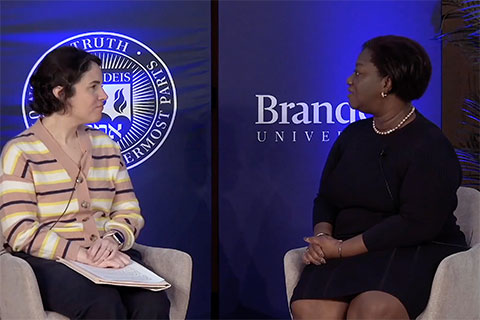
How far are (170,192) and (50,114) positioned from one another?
4.36 ft

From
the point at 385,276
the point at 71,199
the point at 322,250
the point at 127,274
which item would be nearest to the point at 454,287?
the point at 385,276

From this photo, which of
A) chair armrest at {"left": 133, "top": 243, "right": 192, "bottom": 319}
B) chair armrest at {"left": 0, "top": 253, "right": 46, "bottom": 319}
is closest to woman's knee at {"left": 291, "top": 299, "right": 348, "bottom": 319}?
chair armrest at {"left": 133, "top": 243, "right": 192, "bottom": 319}

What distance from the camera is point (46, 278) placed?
287cm

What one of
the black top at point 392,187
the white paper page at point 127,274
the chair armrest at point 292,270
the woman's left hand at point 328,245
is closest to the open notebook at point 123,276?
the white paper page at point 127,274

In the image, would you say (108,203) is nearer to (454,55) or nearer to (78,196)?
(78,196)

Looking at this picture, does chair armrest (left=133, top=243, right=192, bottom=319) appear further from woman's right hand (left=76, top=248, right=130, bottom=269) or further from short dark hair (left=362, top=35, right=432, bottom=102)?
short dark hair (left=362, top=35, right=432, bottom=102)

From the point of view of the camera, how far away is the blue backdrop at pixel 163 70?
4254 mm

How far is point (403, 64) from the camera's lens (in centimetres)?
322

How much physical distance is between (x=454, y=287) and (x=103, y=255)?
140 centimetres

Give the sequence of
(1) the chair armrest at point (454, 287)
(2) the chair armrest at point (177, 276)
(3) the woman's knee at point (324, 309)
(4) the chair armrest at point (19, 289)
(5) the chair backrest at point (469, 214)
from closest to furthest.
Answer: (4) the chair armrest at point (19, 289) → (1) the chair armrest at point (454, 287) → (3) the woman's knee at point (324, 309) → (2) the chair armrest at point (177, 276) → (5) the chair backrest at point (469, 214)

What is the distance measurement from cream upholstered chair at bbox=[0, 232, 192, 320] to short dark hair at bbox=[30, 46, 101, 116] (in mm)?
603

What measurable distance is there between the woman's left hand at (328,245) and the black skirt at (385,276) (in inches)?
1.2

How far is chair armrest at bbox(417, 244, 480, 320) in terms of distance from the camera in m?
2.90

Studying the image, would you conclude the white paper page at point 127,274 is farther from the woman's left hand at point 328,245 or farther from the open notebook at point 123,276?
the woman's left hand at point 328,245
